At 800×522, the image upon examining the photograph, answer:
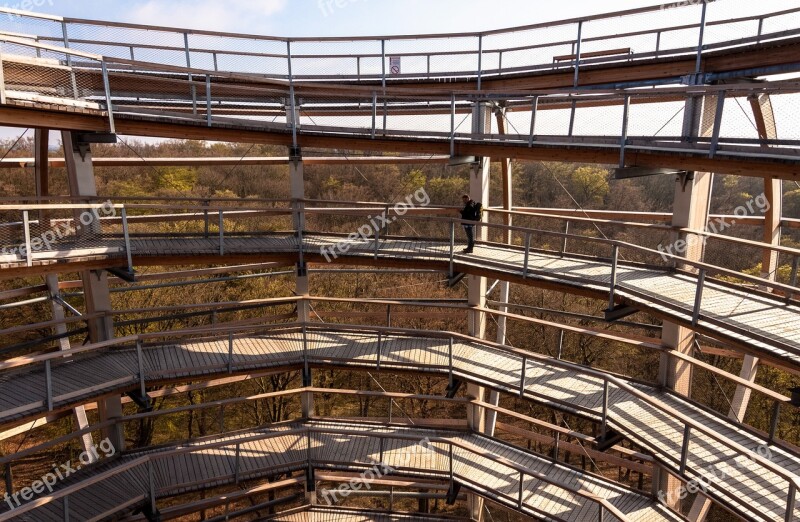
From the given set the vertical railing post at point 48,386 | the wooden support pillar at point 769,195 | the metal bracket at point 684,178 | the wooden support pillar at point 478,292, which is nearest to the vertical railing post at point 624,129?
the metal bracket at point 684,178

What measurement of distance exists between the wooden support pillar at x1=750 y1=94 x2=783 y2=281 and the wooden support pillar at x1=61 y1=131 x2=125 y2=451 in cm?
1309

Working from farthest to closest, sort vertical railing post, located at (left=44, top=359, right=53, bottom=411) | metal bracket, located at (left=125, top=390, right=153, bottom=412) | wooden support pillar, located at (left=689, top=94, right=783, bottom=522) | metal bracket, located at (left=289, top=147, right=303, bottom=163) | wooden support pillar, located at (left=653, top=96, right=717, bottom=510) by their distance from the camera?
1. metal bracket, located at (left=289, top=147, right=303, bottom=163)
2. wooden support pillar, located at (left=689, top=94, right=783, bottom=522)
3. metal bracket, located at (left=125, top=390, right=153, bottom=412)
4. wooden support pillar, located at (left=653, top=96, right=717, bottom=510)
5. vertical railing post, located at (left=44, top=359, right=53, bottom=411)

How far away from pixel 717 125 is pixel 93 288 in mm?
12093

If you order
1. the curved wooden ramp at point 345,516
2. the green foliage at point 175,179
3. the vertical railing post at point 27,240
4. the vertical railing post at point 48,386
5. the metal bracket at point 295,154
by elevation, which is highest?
the metal bracket at point 295,154

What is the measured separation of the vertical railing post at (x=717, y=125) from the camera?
26.0 ft

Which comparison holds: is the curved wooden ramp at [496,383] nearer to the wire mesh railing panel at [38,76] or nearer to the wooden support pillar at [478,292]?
the wooden support pillar at [478,292]

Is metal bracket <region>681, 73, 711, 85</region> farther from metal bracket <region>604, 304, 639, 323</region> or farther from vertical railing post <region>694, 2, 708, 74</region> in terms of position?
metal bracket <region>604, 304, 639, 323</region>

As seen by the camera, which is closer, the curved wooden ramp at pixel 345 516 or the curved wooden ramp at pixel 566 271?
the curved wooden ramp at pixel 566 271

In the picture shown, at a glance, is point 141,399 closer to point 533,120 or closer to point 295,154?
point 295,154

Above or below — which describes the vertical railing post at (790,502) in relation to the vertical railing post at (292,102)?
below

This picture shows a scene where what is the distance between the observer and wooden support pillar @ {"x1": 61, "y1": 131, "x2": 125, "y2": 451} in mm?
11266

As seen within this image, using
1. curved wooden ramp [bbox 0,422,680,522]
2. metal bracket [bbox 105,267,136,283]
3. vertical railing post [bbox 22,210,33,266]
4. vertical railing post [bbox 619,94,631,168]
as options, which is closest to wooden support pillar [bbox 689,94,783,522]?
curved wooden ramp [bbox 0,422,680,522]

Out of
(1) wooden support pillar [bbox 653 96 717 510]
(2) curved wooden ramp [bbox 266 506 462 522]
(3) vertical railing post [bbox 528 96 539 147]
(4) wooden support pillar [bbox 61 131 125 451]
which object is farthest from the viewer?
(2) curved wooden ramp [bbox 266 506 462 522]

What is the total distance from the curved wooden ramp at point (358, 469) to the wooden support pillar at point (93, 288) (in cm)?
102
